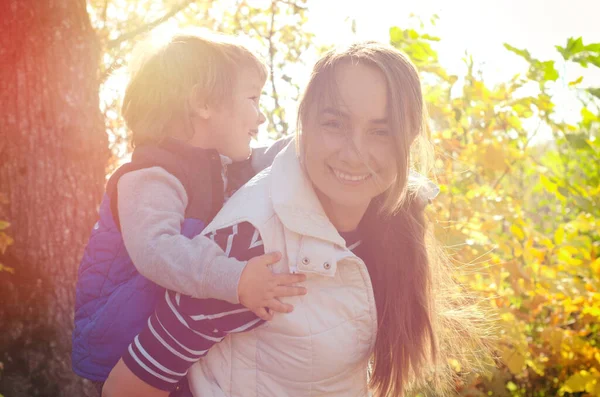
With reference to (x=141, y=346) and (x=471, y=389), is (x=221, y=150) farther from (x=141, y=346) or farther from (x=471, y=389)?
(x=471, y=389)

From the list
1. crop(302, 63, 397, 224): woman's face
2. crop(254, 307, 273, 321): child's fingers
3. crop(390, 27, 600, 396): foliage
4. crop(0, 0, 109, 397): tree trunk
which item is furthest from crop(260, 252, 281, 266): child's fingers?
crop(0, 0, 109, 397): tree trunk

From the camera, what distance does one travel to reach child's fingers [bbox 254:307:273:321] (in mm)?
1582

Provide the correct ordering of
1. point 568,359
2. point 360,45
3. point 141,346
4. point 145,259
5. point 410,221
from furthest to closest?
point 568,359
point 410,221
point 360,45
point 145,259
point 141,346

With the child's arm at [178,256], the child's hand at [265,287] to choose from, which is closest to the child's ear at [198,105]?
the child's arm at [178,256]

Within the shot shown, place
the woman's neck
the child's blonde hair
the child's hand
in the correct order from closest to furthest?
the child's hand, the woman's neck, the child's blonde hair

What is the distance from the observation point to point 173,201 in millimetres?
1906

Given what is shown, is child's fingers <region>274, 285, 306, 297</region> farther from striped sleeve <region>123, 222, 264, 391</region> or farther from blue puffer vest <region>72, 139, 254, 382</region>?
blue puffer vest <region>72, 139, 254, 382</region>

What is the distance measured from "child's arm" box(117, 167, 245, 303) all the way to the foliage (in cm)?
148

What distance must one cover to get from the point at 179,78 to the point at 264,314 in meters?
1.13

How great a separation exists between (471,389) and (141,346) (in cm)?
236

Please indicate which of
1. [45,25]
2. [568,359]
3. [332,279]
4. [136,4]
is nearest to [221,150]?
[332,279]

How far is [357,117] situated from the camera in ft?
5.84

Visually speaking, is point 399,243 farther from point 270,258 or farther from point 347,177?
point 270,258

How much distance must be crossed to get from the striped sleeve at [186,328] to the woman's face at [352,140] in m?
0.30
